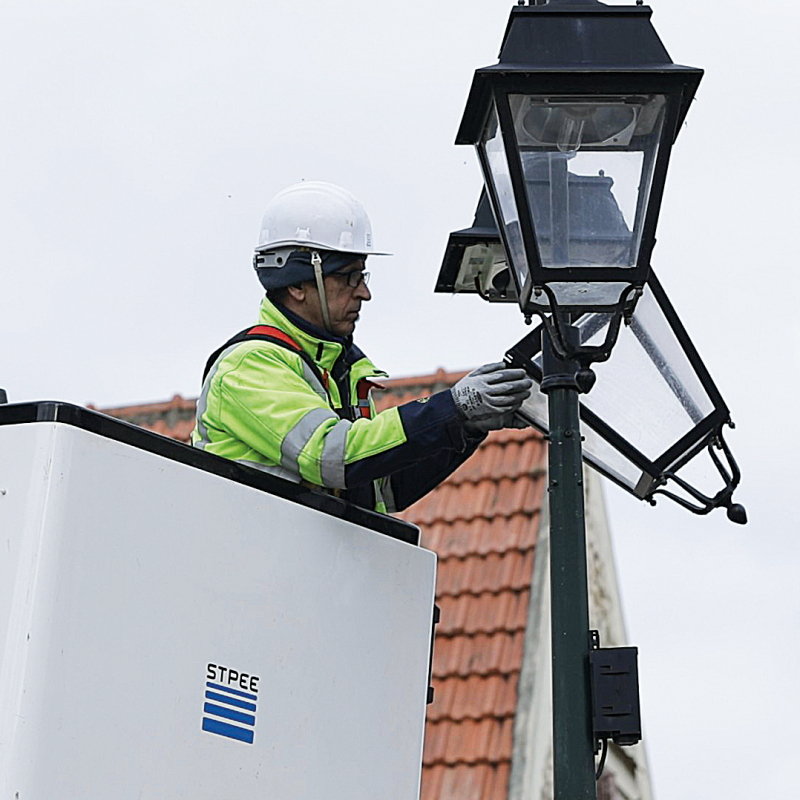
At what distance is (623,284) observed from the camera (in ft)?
13.9

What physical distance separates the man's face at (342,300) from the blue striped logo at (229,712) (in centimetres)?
123

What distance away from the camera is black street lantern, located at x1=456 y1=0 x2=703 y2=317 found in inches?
165

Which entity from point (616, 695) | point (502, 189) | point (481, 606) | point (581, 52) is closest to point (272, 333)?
point (502, 189)

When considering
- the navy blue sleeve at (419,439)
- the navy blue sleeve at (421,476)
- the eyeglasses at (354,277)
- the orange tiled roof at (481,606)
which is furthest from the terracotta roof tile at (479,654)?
the navy blue sleeve at (419,439)

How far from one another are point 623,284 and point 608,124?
367 millimetres

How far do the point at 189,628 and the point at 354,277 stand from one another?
1.39 m

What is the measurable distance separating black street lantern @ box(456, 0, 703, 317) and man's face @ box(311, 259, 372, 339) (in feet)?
2.86

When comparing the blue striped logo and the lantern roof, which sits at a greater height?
the lantern roof

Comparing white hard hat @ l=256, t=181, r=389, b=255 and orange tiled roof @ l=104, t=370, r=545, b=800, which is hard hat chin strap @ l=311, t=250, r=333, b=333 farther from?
orange tiled roof @ l=104, t=370, r=545, b=800

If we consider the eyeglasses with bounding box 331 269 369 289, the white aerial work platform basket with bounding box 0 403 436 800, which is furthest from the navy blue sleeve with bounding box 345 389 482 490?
the eyeglasses with bounding box 331 269 369 289

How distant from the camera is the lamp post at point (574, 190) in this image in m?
4.21

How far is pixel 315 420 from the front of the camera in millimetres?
4609

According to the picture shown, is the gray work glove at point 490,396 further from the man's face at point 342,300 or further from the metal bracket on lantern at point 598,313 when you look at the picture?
the man's face at point 342,300

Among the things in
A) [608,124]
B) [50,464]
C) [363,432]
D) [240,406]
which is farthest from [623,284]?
[50,464]
